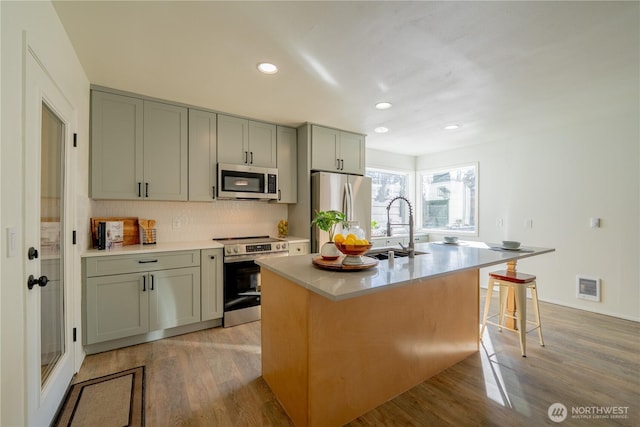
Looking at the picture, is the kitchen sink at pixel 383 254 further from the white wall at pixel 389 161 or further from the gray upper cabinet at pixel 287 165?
the white wall at pixel 389 161

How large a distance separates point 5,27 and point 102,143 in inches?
67.6

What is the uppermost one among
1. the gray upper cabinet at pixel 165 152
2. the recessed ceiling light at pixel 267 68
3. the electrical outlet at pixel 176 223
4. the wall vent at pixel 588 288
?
the recessed ceiling light at pixel 267 68

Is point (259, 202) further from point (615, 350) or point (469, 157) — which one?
point (615, 350)

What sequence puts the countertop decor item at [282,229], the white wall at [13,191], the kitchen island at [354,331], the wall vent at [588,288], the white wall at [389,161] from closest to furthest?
the white wall at [13,191] < the kitchen island at [354,331] < the wall vent at [588,288] < the countertop decor item at [282,229] < the white wall at [389,161]

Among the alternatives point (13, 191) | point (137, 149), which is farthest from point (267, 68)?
point (13, 191)

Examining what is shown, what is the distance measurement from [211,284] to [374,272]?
6.55ft

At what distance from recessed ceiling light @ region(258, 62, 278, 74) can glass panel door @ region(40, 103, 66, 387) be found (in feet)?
4.49

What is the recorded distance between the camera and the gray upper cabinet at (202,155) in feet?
10.1

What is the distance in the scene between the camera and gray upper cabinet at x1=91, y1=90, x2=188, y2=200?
2.58 metres

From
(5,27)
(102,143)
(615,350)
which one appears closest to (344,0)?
(5,27)

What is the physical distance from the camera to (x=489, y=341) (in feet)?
8.76

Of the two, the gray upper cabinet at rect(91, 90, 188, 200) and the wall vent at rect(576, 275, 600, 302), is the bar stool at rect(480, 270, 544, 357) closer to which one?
the wall vent at rect(576, 275, 600, 302)

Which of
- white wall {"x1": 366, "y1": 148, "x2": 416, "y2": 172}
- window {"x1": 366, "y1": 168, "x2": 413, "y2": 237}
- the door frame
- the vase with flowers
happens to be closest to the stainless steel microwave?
the door frame

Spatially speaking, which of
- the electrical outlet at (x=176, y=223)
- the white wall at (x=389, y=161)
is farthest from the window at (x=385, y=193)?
the electrical outlet at (x=176, y=223)
